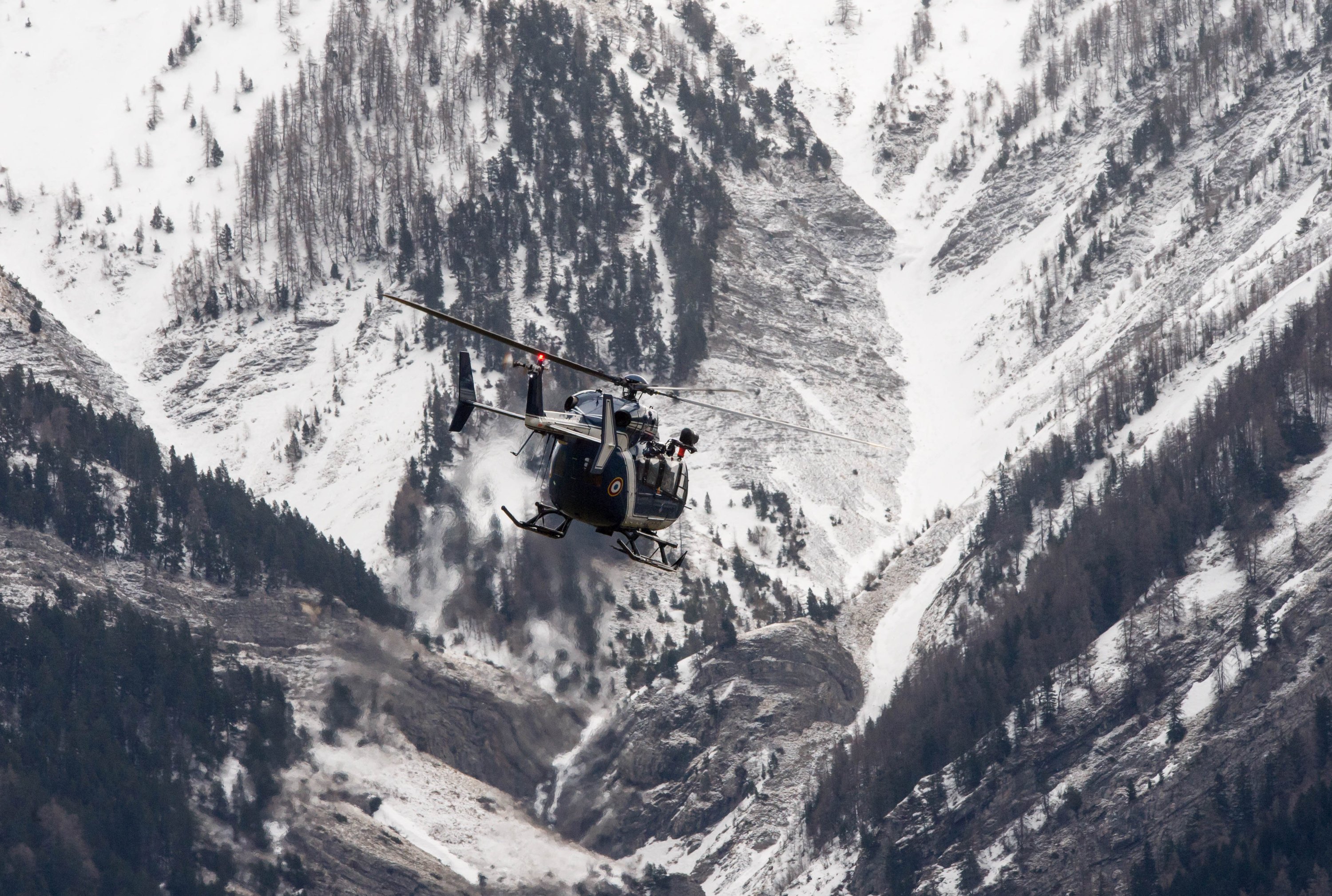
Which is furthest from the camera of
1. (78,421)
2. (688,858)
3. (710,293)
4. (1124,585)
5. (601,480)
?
(710,293)

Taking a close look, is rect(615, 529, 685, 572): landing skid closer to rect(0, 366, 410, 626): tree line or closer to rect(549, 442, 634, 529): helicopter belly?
rect(549, 442, 634, 529): helicopter belly

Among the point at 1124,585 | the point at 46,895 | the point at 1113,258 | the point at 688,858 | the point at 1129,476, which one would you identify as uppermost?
the point at 1113,258

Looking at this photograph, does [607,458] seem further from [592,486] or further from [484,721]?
[484,721]

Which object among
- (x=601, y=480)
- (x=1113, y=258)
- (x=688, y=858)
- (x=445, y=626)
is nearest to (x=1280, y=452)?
(x=1113, y=258)

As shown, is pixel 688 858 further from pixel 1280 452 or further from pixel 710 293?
pixel 710 293

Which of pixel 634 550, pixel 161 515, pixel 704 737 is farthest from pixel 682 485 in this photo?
pixel 161 515

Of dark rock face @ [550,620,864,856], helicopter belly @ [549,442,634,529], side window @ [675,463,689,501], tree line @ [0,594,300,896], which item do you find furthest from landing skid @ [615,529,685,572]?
dark rock face @ [550,620,864,856]

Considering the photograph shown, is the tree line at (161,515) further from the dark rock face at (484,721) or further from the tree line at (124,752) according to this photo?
the tree line at (124,752)
